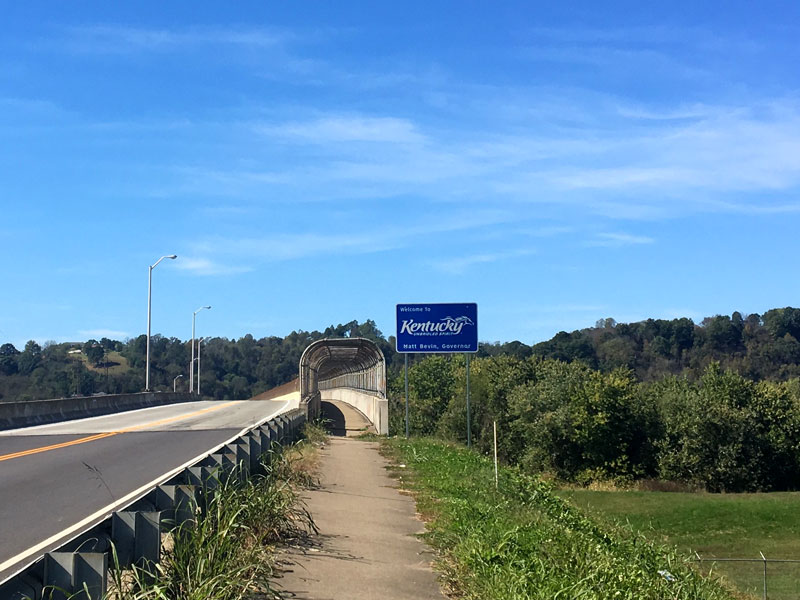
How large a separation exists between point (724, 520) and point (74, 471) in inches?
1697

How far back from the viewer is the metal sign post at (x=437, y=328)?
28.0 m

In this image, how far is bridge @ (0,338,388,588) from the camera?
10.2 meters

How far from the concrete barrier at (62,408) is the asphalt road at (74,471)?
1.07m

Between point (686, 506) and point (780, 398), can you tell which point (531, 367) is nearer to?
point (780, 398)

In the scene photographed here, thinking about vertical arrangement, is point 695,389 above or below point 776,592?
above

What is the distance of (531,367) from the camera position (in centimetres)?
9288

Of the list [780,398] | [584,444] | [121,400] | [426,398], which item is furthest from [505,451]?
[121,400]

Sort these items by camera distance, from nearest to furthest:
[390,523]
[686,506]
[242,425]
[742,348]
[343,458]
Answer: [390,523]
[343,458]
[242,425]
[686,506]
[742,348]

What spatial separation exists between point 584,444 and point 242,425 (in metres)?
43.6

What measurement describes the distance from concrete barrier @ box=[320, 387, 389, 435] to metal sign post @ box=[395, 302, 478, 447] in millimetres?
5176

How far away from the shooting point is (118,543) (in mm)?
6070

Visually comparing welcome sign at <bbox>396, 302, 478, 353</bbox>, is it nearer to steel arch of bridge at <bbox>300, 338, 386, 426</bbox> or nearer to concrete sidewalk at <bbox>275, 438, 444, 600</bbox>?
steel arch of bridge at <bbox>300, 338, 386, 426</bbox>

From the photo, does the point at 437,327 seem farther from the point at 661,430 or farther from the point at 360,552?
the point at 661,430

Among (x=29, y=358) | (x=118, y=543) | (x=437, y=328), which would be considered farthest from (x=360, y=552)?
(x=29, y=358)
